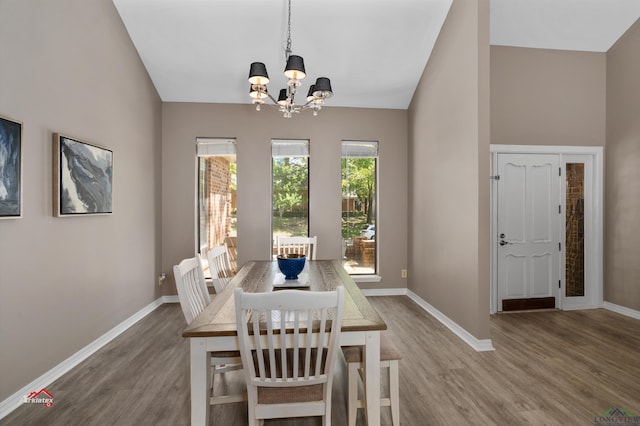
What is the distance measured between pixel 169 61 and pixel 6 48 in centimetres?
196

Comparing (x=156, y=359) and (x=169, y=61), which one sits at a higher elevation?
(x=169, y=61)

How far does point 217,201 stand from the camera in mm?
4551

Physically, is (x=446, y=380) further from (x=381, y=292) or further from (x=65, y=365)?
(x=65, y=365)

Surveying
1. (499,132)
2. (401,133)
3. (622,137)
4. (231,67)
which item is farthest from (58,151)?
(622,137)

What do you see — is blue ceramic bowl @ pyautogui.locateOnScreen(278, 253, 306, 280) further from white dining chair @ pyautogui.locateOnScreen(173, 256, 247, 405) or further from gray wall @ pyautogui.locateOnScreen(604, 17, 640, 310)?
gray wall @ pyautogui.locateOnScreen(604, 17, 640, 310)

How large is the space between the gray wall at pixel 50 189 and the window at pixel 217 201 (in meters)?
0.81

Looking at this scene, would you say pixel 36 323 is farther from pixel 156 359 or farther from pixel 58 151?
pixel 58 151

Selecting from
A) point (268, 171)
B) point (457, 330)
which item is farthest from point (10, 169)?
point (457, 330)

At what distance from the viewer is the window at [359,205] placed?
4.66 meters

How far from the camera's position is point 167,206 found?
4.34 metres

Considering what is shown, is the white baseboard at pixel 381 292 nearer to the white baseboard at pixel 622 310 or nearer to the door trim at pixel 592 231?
the door trim at pixel 592 231

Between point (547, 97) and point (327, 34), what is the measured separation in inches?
109

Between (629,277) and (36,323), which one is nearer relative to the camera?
(36,323)

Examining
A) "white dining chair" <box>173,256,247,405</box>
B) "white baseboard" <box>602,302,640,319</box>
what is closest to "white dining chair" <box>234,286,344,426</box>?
"white dining chair" <box>173,256,247,405</box>
